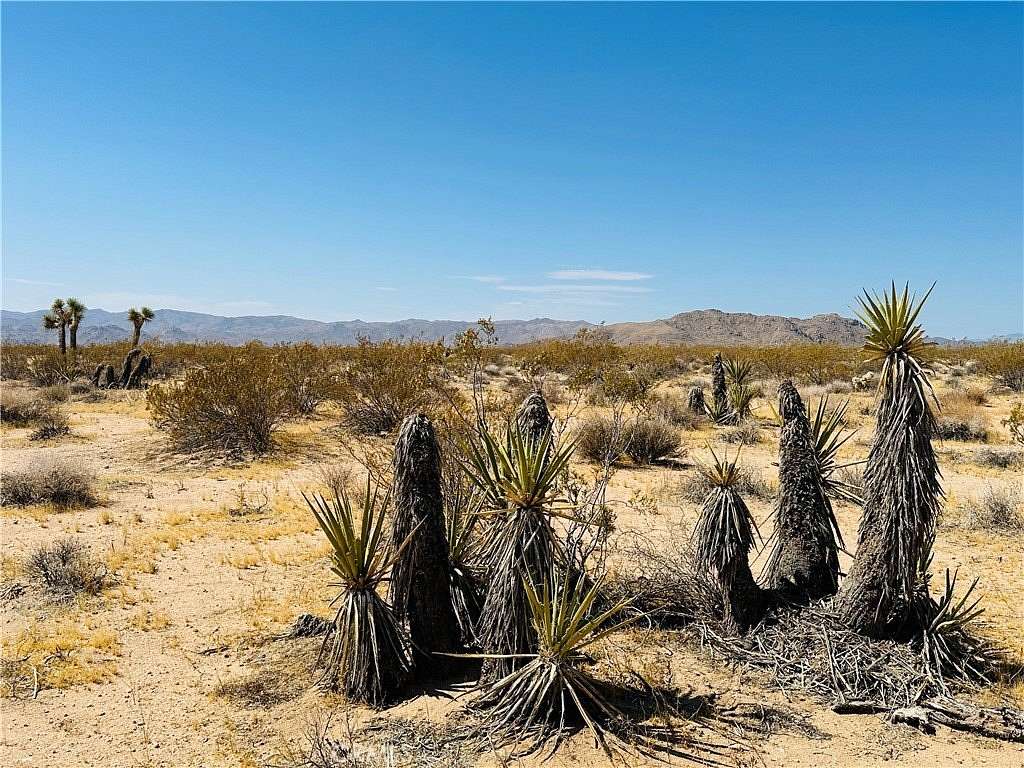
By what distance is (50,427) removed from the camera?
51.9 feet

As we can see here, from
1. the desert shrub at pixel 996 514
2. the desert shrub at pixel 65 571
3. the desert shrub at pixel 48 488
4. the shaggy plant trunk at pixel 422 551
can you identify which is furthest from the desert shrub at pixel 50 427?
the desert shrub at pixel 996 514

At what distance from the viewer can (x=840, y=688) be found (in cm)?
504

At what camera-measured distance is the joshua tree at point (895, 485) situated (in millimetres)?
5078

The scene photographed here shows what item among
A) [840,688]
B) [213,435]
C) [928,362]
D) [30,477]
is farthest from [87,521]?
[928,362]

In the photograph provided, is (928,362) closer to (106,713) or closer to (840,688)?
(840,688)

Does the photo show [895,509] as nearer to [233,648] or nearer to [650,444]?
[233,648]

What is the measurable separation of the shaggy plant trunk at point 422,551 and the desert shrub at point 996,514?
845 cm

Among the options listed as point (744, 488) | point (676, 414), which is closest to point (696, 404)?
point (676, 414)

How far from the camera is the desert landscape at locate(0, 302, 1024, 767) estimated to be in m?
4.56

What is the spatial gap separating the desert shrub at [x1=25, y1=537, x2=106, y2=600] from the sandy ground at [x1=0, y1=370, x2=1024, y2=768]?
7.6 inches

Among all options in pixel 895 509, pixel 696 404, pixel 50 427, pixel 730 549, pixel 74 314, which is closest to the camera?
pixel 895 509

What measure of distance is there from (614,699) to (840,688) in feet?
5.85

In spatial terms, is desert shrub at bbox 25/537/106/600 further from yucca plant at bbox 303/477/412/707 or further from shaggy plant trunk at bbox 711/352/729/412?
shaggy plant trunk at bbox 711/352/729/412

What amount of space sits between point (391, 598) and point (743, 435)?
42.1ft
